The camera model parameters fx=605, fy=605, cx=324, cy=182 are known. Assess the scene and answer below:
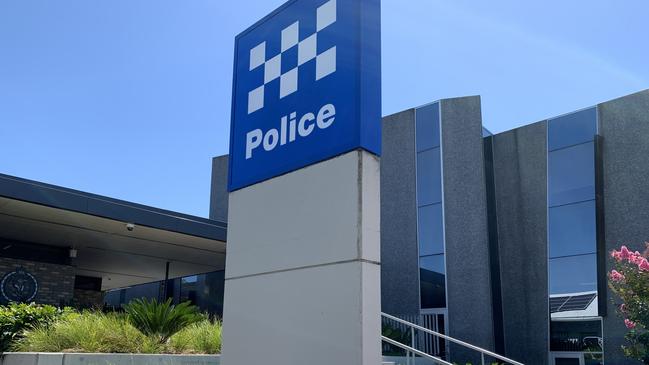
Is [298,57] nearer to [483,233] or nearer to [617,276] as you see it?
[617,276]

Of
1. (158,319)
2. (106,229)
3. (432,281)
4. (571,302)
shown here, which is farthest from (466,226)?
(158,319)

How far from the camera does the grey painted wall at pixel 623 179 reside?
16.5m

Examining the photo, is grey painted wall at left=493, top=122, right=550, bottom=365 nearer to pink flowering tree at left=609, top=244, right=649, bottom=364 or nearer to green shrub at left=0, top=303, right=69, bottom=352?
pink flowering tree at left=609, top=244, right=649, bottom=364

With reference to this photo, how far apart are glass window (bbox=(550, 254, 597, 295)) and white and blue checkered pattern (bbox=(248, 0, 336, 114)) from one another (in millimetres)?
14786

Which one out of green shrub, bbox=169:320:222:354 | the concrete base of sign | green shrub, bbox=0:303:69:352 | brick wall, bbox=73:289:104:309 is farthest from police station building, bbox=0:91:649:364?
the concrete base of sign

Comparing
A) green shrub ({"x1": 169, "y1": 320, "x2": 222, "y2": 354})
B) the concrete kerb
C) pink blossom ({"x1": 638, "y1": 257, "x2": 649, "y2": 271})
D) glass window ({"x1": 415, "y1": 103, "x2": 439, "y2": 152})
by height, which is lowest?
the concrete kerb

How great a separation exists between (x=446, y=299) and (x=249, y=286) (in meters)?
15.5

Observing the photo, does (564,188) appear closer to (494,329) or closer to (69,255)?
(494,329)

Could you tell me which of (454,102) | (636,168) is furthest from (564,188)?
(454,102)

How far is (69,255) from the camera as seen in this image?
61.3ft

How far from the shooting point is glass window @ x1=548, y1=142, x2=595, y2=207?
705 inches

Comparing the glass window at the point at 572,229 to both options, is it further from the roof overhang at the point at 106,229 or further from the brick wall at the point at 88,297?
the brick wall at the point at 88,297

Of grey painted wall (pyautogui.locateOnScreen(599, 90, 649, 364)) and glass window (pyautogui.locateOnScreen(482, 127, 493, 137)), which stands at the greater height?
glass window (pyautogui.locateOnScreen(482, 127, 493, 137))

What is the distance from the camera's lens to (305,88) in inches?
181
